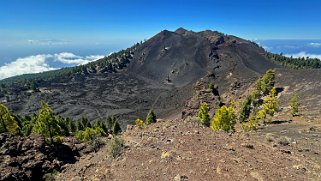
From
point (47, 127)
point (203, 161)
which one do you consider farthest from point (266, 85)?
point (203, 161)

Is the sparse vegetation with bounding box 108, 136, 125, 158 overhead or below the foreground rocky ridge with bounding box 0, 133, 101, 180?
overhead

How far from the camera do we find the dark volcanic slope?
120 metres

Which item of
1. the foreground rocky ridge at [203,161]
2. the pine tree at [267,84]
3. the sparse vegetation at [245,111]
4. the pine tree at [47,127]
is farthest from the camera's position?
the pine tree at [267,84]

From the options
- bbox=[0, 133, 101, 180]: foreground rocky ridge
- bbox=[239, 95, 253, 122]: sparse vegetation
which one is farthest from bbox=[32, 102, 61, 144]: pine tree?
bbox=[239, 95, 253, 122]: sparse vegetation

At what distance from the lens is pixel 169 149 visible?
2519 centimetres

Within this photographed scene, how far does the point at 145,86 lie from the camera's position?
524 feet

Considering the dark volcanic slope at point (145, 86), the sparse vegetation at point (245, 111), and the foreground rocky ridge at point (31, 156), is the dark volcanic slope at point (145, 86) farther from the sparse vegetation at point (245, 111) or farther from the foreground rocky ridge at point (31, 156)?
the foreground rocky ridge at point (31, 156)

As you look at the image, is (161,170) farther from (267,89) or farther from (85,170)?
(267,89)

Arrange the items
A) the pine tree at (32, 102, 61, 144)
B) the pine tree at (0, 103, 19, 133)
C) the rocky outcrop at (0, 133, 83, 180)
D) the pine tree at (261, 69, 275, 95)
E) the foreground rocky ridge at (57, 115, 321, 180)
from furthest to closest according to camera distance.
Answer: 1. the pine tree at (261, 69, 275, 95)
2. the pine tree at (0, 103, 19, 133)
3. the pine tree at (32, 102, 61, 144)
4. the rocky outcrop at (0, 133, 83, 180)
5. the foreground rocky ridge at (57, 115, 321, 180)

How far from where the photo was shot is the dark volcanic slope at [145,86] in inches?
4744

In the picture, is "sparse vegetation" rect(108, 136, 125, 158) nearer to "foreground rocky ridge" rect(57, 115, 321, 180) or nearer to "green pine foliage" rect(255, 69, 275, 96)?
"foreground rocky ridge" rect(57, 115, 321, 180)

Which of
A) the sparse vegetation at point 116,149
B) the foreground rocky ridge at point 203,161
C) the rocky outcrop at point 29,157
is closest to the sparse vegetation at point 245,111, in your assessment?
the foreground rocky ridge at point 203,161

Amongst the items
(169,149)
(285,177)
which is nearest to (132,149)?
(169,149)

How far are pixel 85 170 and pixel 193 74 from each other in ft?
475
